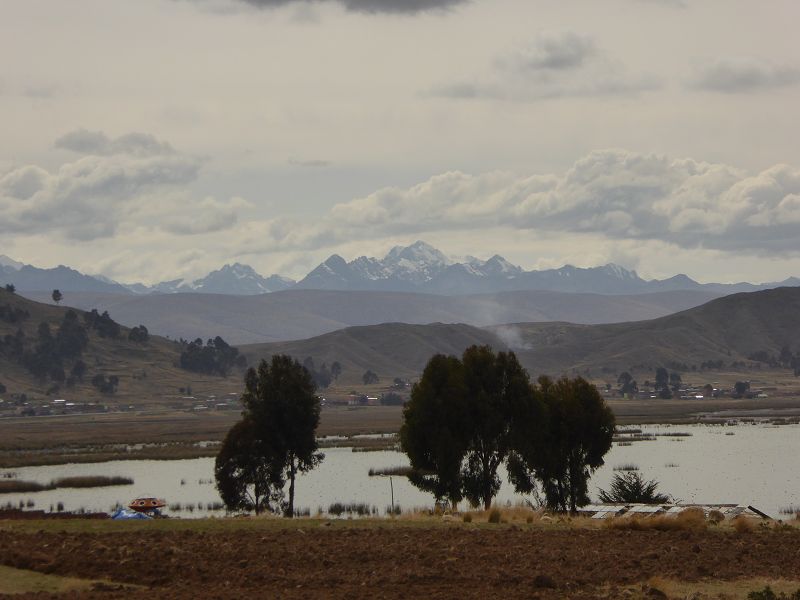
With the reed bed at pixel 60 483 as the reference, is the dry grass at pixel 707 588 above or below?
above

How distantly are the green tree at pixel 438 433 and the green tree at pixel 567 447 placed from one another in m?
4.05

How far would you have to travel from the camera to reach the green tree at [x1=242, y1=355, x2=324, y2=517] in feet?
248

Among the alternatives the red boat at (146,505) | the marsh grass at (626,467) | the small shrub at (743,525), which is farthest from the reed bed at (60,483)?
the small shrub at (743,525)

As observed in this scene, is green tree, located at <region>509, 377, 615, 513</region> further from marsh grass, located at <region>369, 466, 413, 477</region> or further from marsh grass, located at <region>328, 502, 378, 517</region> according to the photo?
marsh grass, located at <region>369, 466, 413, 477</region>

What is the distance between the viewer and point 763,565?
28.8m

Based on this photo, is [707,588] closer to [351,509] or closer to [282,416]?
[282,416]

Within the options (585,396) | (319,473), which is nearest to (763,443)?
(319,473)

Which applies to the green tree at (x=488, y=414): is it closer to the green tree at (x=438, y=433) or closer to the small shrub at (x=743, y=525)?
the green tree at (x=438, y=433)

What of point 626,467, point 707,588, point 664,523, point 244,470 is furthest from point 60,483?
point 707,588

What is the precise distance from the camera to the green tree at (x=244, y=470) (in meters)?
74.2

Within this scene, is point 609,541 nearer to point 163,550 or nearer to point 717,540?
point 717,540

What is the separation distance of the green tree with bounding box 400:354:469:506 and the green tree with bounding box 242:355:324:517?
11.8 m

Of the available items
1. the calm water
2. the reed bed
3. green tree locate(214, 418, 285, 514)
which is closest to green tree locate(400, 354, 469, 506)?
green tree locate(214, 418, 285, 514)

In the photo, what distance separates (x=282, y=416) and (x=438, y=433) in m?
15.4
